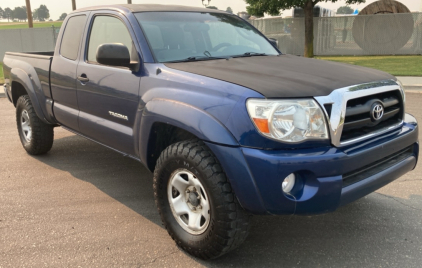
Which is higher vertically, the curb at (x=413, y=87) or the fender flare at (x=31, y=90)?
the fender flare at (x=31, y=90)

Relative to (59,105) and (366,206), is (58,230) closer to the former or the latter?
(59,105)

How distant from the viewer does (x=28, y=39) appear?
2391 centimetres

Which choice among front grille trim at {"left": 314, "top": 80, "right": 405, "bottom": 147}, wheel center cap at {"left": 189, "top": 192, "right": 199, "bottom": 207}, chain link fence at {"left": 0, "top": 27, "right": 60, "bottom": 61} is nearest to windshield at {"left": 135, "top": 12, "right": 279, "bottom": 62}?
wheel center cap at {"left": 189, "top": 192, "right": 199, "bottom": 207}

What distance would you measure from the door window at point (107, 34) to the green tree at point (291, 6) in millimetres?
17722

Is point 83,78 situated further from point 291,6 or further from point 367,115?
point 291,6

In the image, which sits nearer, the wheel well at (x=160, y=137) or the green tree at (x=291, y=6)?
the wheel well at (x=160, y=137)

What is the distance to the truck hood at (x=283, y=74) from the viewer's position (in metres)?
2.55

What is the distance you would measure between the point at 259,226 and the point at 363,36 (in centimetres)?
2189

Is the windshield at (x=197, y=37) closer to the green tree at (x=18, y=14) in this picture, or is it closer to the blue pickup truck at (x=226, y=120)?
the blue pickup truck at (x=226, y=120)

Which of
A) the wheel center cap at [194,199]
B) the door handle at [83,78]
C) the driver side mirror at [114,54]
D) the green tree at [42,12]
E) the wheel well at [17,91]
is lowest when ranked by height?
the wheel center cap at [194,199]

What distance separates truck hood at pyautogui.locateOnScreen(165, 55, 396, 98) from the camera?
2.55m

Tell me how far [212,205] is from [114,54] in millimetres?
1428

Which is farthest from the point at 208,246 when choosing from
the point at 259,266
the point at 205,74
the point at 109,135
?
the point at 109,135

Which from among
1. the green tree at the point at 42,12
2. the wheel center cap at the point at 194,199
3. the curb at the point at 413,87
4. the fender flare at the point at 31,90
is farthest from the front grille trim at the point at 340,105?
the green tree at the point at 42,12
